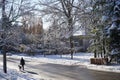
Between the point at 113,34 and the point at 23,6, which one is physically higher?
the point at 23,6

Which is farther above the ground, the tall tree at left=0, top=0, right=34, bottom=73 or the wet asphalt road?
the tall tree at left=0, top=0, right=34, bottom=73

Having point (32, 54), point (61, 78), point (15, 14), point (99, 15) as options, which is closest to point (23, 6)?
point (15, 14)

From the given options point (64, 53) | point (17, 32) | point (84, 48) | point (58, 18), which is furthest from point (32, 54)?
point (17, 32)

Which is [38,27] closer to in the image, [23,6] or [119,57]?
[23,6]

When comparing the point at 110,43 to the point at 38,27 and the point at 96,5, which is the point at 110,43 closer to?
the point at 96,5

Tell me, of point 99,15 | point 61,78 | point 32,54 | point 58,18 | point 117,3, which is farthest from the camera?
point 32,54

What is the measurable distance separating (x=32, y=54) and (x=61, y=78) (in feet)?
106

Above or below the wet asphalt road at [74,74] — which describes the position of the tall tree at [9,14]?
above

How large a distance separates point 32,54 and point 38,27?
757cm

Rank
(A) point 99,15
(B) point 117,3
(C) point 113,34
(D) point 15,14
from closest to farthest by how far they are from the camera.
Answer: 1. (B) point 117,3
2. (C) point 113,34
3. (A) point 99,15
4. (D) point 15,14

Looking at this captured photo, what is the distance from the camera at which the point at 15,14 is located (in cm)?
2119

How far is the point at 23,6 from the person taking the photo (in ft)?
69.7

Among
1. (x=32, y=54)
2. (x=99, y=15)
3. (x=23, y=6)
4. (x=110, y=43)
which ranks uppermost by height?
(x=23, y=6)

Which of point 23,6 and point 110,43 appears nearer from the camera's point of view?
point 110,43
